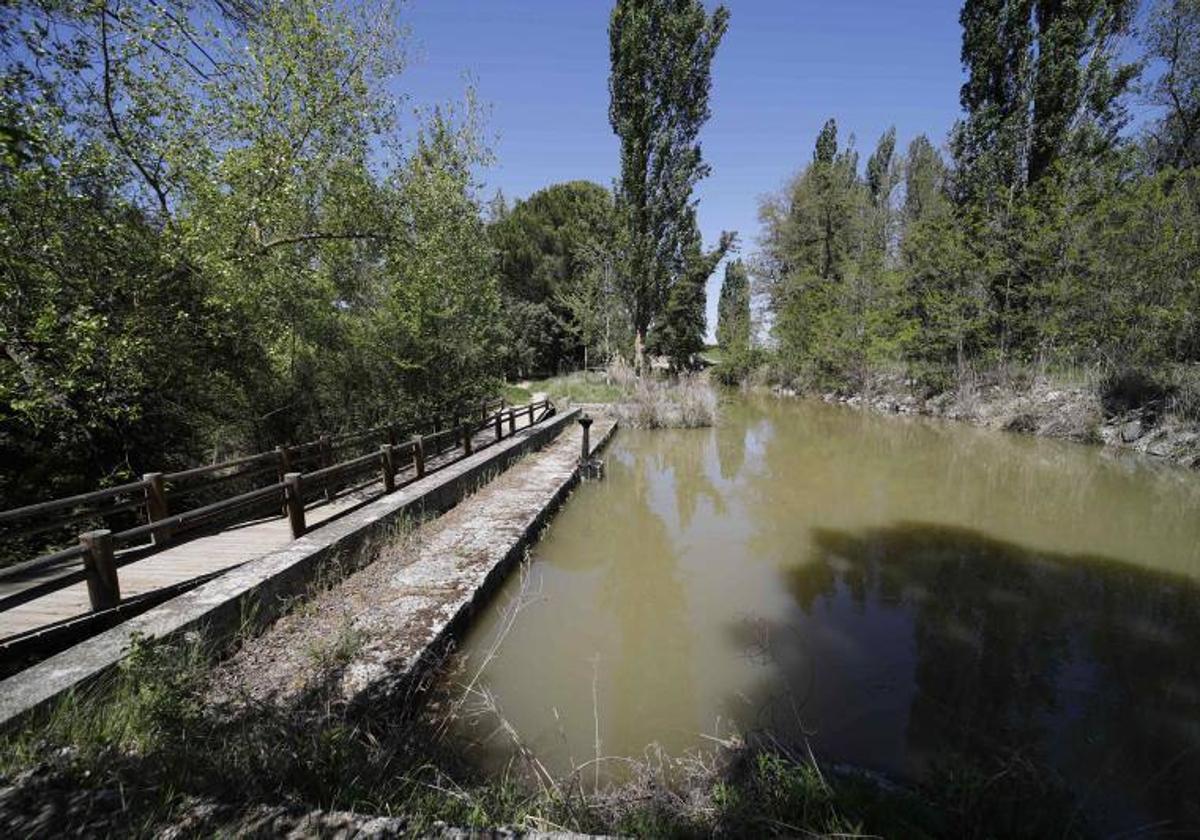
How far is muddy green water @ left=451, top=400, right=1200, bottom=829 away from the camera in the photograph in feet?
11.6

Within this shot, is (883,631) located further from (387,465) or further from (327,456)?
(327,456)

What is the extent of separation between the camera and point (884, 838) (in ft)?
7.20

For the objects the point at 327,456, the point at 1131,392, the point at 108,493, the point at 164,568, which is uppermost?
the point at 108,493

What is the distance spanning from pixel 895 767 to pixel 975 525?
604 centimetres

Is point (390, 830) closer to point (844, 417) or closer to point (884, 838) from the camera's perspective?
point (884, 838)

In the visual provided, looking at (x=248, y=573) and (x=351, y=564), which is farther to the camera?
(x=351, y=564)

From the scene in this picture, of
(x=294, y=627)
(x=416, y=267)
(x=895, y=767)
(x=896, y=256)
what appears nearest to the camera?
(x=895, y=767)

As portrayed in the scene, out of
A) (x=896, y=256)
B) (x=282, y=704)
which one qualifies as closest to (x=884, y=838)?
(x=282, y=704)

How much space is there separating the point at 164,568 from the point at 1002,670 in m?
7.44

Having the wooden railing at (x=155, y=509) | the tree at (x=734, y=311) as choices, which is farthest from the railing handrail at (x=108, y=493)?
the tree at (x=734, y=311)

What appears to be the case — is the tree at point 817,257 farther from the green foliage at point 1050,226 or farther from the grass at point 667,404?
the grass at point 667,404

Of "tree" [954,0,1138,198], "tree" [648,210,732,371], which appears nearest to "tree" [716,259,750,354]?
"tree" [648,210,732,371]

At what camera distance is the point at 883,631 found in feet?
16.4

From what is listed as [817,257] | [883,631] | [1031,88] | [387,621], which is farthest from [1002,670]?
[817,257]
